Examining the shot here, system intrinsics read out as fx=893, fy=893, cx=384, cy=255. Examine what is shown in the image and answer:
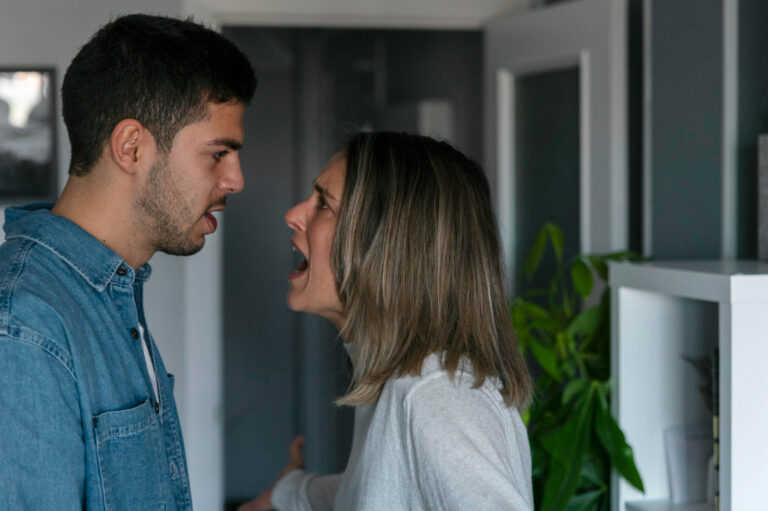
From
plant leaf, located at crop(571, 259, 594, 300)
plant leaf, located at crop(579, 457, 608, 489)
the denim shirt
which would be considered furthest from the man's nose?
plant leaf, located at crop(579, 457, 608, 489)

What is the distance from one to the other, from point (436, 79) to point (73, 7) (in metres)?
1.68

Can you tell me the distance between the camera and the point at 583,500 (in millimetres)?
2164

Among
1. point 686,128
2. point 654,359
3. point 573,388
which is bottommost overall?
point 573,388

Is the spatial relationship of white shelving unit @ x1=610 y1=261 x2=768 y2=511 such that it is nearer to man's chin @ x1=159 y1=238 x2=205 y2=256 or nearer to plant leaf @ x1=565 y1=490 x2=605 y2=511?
plant leaf @ x1=565 y1=490 x2=605 y2=511

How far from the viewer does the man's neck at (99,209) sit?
1.30m

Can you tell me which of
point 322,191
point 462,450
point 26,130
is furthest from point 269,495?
point 26,130

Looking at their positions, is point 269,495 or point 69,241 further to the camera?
point 269,495

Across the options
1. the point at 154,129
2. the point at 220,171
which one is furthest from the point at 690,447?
the point at 154,129

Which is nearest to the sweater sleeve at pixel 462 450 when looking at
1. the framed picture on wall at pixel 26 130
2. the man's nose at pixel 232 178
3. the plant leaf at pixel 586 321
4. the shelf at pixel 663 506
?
the man's nose at pixel 232 178

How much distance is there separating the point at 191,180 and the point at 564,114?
1.77m

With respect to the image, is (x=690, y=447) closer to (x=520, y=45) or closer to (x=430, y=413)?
(x=430, y=413)

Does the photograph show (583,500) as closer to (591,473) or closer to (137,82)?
(591,473)

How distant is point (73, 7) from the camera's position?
2832 mm

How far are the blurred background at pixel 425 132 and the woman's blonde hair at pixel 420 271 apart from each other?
25cm
